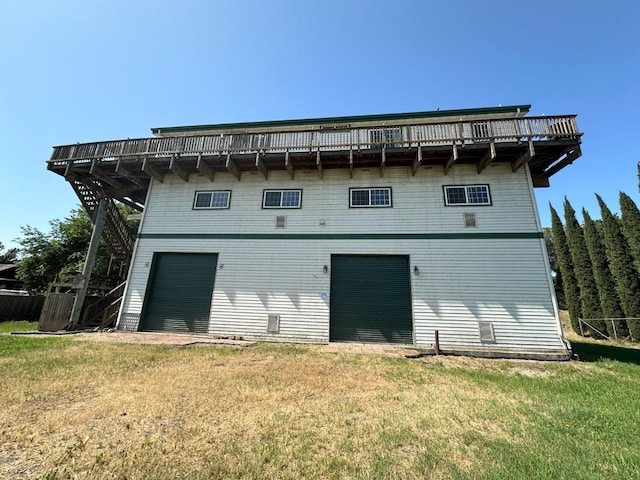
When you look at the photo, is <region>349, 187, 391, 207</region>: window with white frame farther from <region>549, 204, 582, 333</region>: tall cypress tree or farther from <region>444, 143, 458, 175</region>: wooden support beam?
<region>549, 204, 582, 333</region>: tall cypress tree

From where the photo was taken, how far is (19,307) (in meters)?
16.0

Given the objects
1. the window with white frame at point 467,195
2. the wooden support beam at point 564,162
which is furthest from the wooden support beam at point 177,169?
the wooden support beam at point 564,162

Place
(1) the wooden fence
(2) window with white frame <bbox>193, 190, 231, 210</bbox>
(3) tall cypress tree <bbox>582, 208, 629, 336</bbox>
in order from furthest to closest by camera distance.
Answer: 1. (3) tall cypress tree <bbox>582, 208, 629, 336</bbox>
2. (1) the wooden fence
3. (2) window with white frame <bbox>193, 190, 231, 210</bbox>

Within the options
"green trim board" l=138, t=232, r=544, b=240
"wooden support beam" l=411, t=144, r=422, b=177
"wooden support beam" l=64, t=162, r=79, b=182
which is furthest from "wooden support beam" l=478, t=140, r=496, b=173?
"wooden support beam" l=64, t=162, r=79, b=182

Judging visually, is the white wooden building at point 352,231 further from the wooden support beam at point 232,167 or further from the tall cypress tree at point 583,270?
the tall cypress tree at point 583,270

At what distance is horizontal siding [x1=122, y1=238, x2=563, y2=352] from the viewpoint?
959 cm

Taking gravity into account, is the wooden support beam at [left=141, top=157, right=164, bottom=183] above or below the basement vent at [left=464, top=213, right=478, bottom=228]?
above

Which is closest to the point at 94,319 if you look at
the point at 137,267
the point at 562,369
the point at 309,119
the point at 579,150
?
the point at 137,267

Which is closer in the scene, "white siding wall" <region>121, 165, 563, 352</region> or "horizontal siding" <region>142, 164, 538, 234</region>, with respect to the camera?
"white siding wall" <region>121, 165, 563, 352</region>

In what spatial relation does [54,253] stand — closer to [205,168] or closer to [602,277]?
[205,168]

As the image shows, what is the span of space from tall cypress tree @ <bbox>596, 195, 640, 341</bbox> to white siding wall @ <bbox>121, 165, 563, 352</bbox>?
1528cm

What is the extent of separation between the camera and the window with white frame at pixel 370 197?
1162 centimetres

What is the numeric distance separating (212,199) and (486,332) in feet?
42.1

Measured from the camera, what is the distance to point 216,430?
11.7ft
